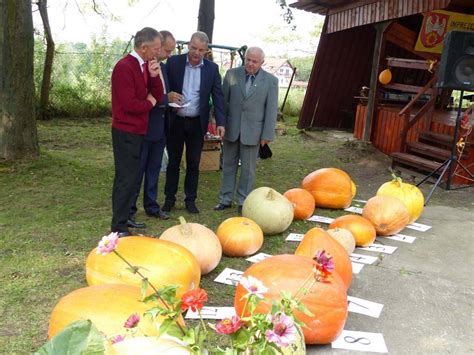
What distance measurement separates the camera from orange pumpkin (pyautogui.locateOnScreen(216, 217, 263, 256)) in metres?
3.48

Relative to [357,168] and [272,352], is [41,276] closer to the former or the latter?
[272,352]

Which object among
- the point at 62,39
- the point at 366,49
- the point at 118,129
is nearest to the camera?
the point at 118,129

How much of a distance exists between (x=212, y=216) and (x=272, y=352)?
11.1ft

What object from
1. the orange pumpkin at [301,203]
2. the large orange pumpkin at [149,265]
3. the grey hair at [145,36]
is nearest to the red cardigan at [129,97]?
the grey hair at [145,36]

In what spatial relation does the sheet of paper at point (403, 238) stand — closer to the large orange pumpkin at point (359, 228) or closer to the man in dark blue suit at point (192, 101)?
the large orange pumpkin at point (359, 228)

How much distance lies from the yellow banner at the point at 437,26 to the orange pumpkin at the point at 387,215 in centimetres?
648

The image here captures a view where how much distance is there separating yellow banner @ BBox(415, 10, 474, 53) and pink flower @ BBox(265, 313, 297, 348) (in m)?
9.39

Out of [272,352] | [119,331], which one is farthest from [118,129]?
[272,352]

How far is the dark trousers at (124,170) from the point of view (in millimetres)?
3580

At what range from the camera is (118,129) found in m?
3.57

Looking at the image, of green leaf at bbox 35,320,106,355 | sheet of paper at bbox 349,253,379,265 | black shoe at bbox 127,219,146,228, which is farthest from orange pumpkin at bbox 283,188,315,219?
green leaf at bbox 35,320,106,355

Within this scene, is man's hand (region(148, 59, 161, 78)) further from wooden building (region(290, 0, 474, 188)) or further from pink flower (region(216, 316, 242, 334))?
wooden building (region(290, 0, 474, 188))

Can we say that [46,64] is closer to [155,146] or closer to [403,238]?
[155,146]

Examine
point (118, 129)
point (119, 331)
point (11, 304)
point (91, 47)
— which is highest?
point (91, 47)
